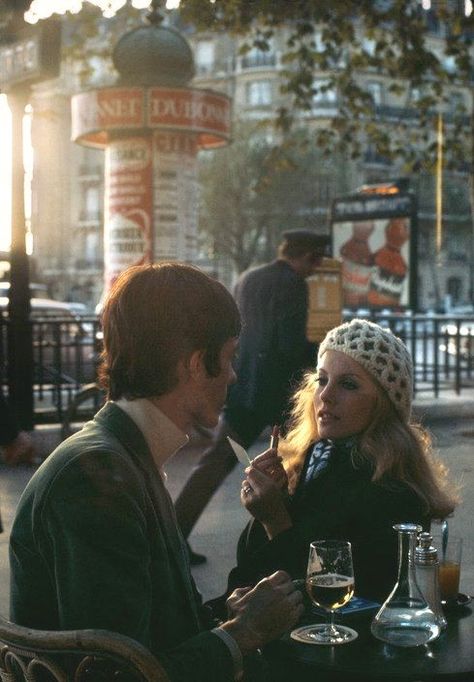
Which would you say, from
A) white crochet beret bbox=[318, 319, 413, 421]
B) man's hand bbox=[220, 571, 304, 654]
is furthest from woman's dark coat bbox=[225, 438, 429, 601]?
man's hand bbox=[220, 571, 304, 654]

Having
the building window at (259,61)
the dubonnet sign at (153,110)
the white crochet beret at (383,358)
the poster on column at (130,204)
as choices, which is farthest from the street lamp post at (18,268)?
the building window at (259,61)

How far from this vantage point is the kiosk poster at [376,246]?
16.5 m

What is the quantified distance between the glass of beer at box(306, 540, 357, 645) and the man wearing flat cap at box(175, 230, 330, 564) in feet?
13.3

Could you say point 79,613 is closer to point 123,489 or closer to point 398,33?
point 123,489

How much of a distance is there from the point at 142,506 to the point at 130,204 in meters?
12.1

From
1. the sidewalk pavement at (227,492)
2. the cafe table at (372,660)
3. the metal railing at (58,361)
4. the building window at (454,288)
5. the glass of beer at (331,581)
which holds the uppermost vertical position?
the glass of beer at (331,581)

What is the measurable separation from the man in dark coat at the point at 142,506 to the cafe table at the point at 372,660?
260 millimetres

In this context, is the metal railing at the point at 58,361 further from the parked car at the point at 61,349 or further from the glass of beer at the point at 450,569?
the glass of beer at the point at 450,569

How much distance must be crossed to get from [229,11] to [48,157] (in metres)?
69.6

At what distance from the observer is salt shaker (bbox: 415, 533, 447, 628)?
254cm

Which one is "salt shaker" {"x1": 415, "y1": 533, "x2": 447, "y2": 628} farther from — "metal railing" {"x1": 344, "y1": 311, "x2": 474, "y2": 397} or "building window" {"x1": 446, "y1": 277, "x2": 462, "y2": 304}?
"building window" {"x1": 446, "y1": 277, "x2": 462, "y2": 304}

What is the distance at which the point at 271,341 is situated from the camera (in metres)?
6.85

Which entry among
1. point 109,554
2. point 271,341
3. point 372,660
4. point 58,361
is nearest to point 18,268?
point 58,361

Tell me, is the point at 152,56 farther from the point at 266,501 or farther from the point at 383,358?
the point at 266,501
